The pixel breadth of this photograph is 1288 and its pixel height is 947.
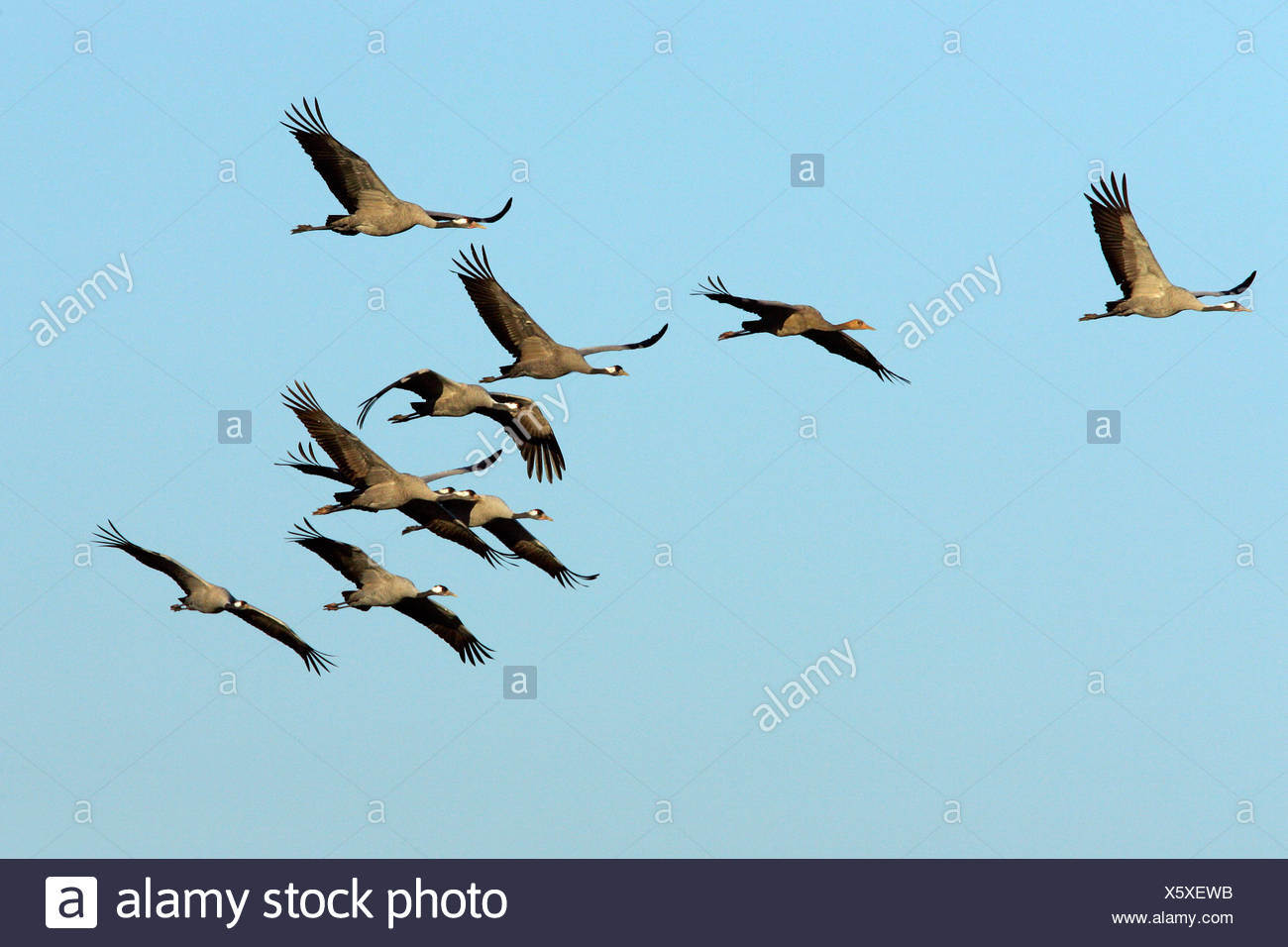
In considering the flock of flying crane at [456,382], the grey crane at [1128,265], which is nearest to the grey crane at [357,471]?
the flock of flying crane at [456,382]

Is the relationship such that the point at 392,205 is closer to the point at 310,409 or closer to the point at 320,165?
the point at 320,165

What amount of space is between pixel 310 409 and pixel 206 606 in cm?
573

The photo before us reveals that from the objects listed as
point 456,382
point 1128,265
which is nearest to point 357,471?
point 456,382

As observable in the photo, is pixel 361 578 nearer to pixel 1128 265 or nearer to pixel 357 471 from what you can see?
pixel 357 471

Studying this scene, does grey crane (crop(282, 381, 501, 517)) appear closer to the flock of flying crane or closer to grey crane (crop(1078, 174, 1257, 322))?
the flock of flying crane

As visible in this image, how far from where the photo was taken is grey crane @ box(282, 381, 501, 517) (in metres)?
31.9

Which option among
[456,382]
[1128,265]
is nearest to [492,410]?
[456,382]

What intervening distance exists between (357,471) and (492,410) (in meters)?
2.67

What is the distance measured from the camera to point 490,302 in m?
→ 33.0

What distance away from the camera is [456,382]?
33219 mm
